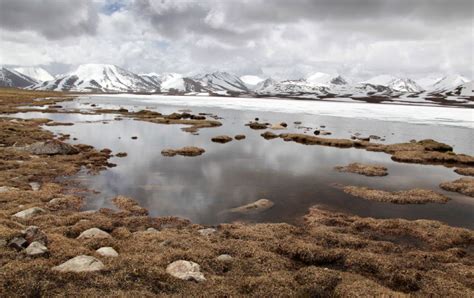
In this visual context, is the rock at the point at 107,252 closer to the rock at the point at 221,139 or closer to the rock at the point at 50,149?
the rock at the point at 50,149

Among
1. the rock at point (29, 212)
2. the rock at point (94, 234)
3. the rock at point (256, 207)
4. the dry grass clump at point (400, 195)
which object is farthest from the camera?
the dry grass clump at point (400, 195)

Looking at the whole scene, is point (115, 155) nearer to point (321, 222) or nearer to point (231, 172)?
point (231, 172)

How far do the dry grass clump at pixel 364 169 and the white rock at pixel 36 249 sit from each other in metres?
31.2

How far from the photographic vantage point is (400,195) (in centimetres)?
2983

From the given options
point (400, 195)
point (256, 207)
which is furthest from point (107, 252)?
point (400, 195)

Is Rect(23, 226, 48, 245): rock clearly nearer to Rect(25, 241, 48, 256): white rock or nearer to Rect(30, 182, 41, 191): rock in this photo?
Rect(25, 241, 48, 256): white rock

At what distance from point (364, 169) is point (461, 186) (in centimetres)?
946

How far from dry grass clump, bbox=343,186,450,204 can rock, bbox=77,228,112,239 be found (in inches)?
805

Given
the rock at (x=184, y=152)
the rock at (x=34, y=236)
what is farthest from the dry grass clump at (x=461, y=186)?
the rock at (x=34, y=236)

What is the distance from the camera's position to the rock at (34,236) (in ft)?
53.9

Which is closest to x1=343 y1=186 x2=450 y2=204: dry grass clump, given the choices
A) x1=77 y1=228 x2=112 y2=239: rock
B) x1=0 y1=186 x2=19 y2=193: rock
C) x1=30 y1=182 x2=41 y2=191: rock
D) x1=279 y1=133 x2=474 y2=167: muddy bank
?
x1=279 y1=133 x2=474 y2=167: muddy bank

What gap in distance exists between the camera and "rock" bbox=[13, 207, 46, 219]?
20.4 metres

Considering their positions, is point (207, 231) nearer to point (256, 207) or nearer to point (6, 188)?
point (256, 207)

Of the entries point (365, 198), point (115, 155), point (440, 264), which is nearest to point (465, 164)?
point (365, 198)
